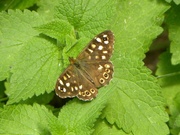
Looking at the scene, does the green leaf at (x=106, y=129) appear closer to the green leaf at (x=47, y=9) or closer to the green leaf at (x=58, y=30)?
the green leaf at (x=58, y=30)

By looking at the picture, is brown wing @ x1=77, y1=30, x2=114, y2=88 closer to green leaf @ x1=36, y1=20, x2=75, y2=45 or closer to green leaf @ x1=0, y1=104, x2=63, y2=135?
green leaf @ x1=36, y1=20, x2=75, y2=45

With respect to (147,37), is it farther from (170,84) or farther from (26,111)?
(26,111)

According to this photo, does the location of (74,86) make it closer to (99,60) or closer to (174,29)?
(99,60)

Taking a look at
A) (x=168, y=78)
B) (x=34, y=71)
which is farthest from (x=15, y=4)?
(x=168, y=78)

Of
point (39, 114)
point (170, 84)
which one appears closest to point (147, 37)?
point (170, 84)

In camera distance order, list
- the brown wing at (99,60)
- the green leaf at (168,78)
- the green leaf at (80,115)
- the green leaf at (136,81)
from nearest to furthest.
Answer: the green leaf at (80,115) < the brown wing at (99,60) < the green leaf at (136,81) < the green leaf at (168,78)

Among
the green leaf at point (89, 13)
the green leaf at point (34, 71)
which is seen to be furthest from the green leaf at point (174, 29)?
the green leaf at point (34, 71)
